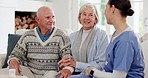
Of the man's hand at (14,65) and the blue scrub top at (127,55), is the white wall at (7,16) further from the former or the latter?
the blue scrub top at (127,55)

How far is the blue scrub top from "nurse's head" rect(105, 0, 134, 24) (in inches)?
5.1

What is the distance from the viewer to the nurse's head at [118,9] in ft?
6.26

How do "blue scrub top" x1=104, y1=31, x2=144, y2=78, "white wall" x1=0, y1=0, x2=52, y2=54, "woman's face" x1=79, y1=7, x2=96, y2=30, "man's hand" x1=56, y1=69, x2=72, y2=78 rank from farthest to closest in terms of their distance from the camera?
"white wall" x1=0, y1=0, x2=52, y2=54
"woman's face" x1=79, y1=7, x2=96, y2=30
"man's hand" x1=56, y1=69, x2=72, y2=78
"blue scrub top" x1=104, y1=31, x2=144, y2=78

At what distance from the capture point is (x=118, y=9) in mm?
1924

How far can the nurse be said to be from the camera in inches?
71.9

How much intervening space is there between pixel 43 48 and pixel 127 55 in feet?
3.38

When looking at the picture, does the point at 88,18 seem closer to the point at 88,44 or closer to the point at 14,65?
the point at 88,44

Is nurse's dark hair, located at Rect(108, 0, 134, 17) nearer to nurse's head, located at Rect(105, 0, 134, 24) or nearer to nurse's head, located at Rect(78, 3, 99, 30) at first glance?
nurse's head, located at Rect(105, 0, 134, 24)

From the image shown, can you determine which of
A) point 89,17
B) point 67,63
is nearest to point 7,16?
point 89,17

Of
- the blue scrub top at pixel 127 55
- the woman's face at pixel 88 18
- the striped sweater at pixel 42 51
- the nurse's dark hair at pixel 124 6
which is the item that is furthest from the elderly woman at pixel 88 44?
the nurse's dark hair at pixel 124 6

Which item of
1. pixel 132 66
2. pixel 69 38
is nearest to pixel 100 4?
pixel 69 38

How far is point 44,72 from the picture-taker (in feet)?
8.59

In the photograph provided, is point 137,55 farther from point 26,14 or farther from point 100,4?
point 26,14

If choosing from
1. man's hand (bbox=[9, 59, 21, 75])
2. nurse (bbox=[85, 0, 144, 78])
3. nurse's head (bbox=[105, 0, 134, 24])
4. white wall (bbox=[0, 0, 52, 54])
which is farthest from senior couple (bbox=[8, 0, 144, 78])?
white wall (bbox=[0, 0, 52, 54])
